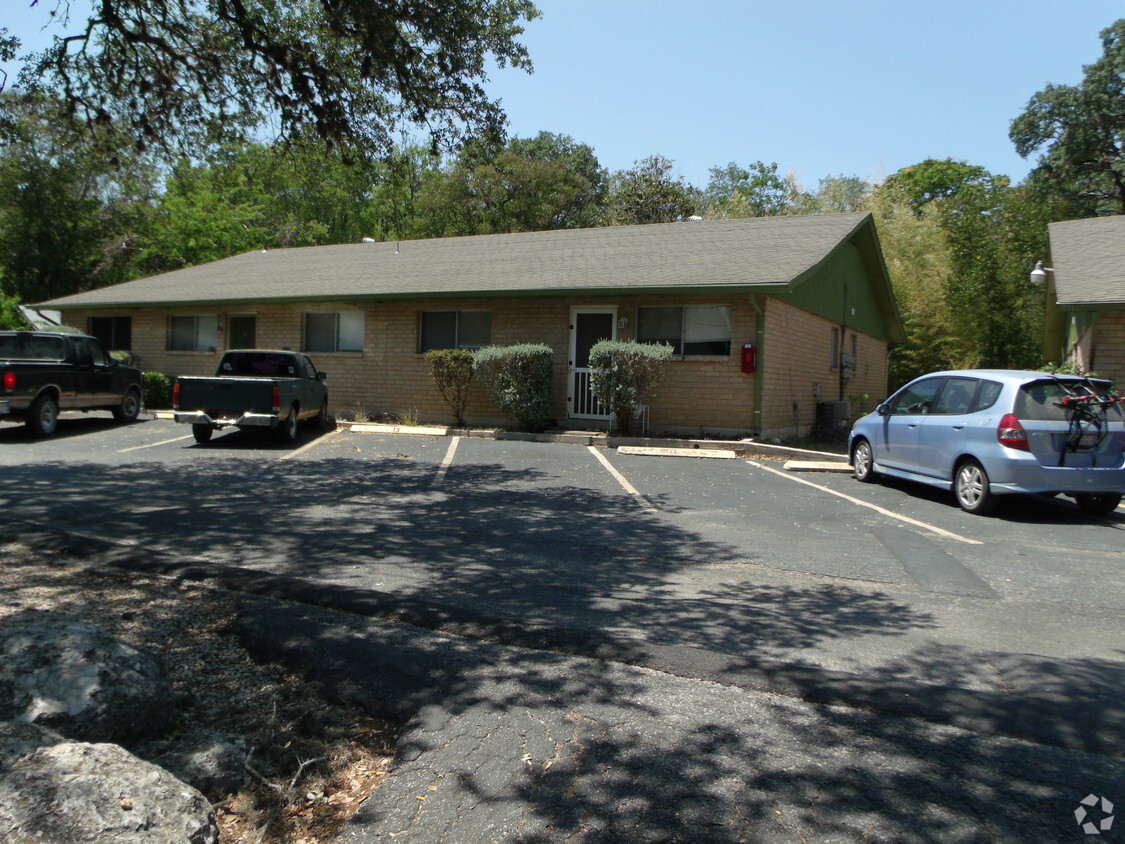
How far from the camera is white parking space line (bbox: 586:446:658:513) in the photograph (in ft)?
32.4

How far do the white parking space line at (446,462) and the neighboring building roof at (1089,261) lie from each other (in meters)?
10.3

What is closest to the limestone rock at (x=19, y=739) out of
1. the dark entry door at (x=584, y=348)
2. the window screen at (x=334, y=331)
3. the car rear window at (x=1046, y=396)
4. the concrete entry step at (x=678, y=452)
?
the car rear window at (x=1046, y=396)

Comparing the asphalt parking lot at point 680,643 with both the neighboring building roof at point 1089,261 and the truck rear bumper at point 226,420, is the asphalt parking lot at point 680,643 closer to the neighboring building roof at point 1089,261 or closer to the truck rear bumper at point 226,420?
the truck rear bumper at point 226,420

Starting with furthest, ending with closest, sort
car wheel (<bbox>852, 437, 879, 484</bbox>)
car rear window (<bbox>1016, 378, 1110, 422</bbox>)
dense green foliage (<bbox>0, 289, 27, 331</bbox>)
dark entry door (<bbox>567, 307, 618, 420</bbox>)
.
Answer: dense green foliage (<bbox>0, 289, 27, 331</bbox>) < dark entry door (<bbox>567, 307, 618, 420</bbox>) < car wheel (<bbox>852, 437, 879, 484</bbox>) < car rear window (<bbox>1016, 378, 1110, 422</bbox>)

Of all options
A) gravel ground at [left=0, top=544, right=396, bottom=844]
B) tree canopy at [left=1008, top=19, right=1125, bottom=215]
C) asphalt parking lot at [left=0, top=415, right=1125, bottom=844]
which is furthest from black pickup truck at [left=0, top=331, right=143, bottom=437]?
tree canopy at [left=1008, top=19, right=1125, bottom=215]

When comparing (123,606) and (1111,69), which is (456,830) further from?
(1111,69)

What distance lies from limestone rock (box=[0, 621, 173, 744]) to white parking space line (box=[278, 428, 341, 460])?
9.94 metres

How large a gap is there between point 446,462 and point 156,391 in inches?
445

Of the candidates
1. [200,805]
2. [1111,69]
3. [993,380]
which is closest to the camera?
[200,805]

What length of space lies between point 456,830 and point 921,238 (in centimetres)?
3955

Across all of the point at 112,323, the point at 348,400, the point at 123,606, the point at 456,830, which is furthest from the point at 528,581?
the point at 112,323

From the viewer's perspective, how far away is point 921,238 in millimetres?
37719

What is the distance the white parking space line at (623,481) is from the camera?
32.4 feet

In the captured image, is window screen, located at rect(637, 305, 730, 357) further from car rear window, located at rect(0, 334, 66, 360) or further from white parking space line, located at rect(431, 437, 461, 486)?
car rear window, located at rect(0, 334, 66, 360)
